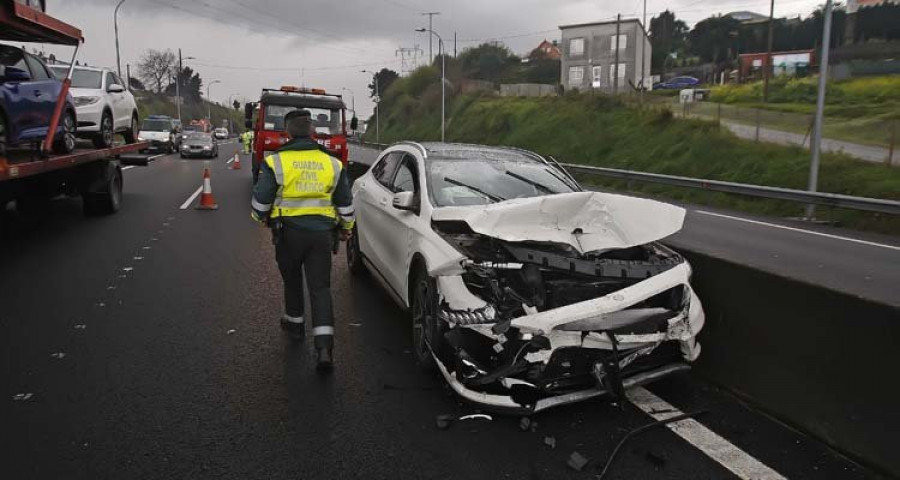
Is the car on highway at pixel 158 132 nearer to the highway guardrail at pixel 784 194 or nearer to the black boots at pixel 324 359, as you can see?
the highway guardrail at pixel 784 194

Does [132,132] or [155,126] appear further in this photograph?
[155,126]

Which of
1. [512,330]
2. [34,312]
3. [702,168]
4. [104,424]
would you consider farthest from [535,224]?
[702,168]

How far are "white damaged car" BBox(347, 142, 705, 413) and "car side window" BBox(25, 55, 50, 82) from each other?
21.7 ft

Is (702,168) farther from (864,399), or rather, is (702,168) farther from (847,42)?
(847,42)

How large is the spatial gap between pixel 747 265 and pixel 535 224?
4.59 ft

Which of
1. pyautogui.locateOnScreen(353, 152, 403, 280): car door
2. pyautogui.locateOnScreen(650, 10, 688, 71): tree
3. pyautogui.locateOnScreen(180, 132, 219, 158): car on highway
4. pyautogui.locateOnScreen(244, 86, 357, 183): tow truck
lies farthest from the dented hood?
pyautogui.locateOnScreen(650, 10, 688, 71): tree

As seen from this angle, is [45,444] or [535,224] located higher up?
[535,224]

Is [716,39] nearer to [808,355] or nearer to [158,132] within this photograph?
[158,132]

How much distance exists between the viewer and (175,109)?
10694cm

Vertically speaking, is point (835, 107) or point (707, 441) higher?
point (835, 107)

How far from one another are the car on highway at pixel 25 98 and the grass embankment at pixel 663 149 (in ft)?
46.3

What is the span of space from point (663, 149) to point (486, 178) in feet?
74.0

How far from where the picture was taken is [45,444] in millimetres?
3559

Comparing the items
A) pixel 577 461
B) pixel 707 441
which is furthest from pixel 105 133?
pixel 707 441
